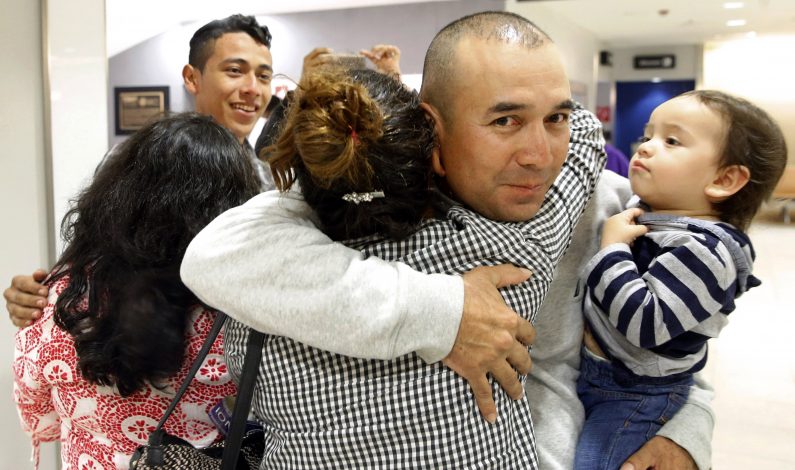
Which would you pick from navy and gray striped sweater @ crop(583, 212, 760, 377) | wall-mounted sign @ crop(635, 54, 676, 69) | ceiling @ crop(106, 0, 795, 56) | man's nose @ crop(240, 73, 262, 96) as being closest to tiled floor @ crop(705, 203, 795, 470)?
navy and gray striped sweater @ crop(583, 212, 760, 377)

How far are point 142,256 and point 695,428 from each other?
1.18 m

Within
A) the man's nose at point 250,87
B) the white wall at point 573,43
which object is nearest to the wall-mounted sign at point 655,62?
the white wall at point 573,43

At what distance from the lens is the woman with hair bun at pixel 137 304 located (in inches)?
53.7

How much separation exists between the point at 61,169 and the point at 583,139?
7.94ft

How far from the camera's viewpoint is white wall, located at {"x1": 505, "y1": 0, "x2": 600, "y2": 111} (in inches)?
411

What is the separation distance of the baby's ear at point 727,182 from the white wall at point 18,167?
264cm

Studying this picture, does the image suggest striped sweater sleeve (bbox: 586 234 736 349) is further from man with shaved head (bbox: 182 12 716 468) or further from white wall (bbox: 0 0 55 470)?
white wall (bbox: 0 0 55 470)

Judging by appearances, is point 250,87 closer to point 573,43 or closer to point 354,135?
point 354,135

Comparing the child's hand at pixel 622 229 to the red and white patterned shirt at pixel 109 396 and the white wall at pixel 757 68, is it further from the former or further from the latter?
the white wall at pixel 757 68

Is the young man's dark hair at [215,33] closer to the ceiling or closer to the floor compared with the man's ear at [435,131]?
closer to the ceiling

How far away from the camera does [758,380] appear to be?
583cm

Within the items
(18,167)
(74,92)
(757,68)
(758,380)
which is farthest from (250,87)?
(757,68)

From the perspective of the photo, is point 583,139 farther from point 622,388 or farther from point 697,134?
point 622,388

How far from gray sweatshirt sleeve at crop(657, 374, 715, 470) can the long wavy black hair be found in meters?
1.02
